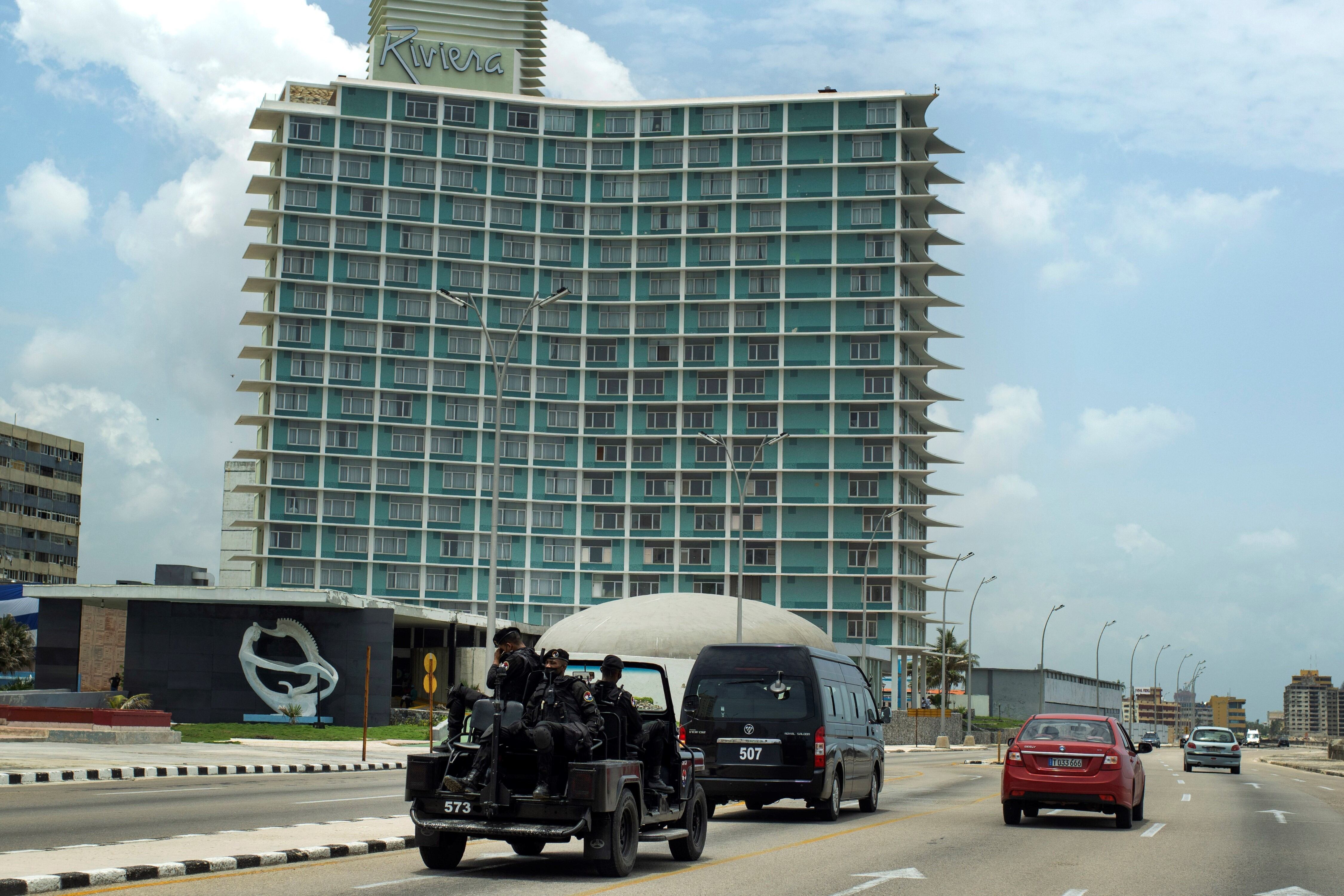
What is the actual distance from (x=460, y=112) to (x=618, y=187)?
13.5 m

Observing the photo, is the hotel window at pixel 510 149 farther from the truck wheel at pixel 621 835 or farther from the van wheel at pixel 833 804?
the truck wheel at pixel 621 835

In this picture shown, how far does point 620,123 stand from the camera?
110875mm

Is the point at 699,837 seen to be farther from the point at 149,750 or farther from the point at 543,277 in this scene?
the point at 543,277

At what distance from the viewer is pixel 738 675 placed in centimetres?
2052

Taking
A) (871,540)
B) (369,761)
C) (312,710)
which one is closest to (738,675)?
(369,761)

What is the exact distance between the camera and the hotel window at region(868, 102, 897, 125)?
4222 inches

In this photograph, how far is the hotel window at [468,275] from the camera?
350 feet

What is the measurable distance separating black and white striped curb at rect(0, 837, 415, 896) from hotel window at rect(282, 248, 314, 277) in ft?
310

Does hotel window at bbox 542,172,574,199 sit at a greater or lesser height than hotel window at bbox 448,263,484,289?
greater

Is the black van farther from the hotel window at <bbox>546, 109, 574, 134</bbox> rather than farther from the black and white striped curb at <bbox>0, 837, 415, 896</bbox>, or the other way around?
the hotel window at <bbox>546, 109, 574, 134</bbox>

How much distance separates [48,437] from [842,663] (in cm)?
13063

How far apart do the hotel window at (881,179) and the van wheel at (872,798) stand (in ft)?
289


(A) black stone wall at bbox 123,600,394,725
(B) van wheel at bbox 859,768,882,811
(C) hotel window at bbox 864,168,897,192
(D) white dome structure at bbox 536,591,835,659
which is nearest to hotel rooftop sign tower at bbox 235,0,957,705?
(C) hotel window at bbox 864,168,897,192

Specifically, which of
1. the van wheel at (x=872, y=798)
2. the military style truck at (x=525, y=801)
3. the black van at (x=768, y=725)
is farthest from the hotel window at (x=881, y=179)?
the military style truck at (x=525, y=801)
